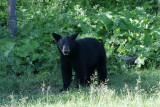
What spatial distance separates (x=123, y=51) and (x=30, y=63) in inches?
120

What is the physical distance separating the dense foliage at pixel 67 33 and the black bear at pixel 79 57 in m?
0.93

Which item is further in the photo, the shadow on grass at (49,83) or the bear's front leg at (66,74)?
the bear's front leg at (66,74)

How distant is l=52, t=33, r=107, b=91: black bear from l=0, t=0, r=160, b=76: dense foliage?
3.04 ft

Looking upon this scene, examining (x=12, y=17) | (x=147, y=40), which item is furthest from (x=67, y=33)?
(x=147, y=40)

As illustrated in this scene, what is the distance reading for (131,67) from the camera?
957 centimetres

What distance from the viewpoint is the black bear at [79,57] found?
733 centimetres

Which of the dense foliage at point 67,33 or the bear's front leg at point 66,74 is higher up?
the dense foliage at point 67,33

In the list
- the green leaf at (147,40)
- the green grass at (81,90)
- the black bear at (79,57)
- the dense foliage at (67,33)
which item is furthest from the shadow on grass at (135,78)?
the green leaf at (147,40)

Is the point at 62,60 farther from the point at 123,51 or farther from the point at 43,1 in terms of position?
the point at 43,1

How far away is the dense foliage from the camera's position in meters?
9.05

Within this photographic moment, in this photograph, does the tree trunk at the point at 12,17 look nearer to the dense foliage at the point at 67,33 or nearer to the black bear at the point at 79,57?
the dense foliage at the point at 67,33

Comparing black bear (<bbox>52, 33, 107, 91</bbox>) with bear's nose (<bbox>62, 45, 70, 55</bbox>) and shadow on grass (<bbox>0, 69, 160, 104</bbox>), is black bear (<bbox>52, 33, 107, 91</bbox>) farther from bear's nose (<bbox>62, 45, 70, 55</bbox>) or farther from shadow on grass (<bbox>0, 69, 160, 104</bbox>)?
shadow on grass (<bbox>0, 69, 160, 104</bbox>)

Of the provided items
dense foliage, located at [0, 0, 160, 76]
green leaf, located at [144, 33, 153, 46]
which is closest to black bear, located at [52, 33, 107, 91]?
dense foliage, located at [0, 0, 160, 76]

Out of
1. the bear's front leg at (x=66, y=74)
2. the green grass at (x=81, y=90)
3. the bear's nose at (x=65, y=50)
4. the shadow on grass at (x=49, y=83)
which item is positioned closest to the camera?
the green grass at (x=81, y=90)
